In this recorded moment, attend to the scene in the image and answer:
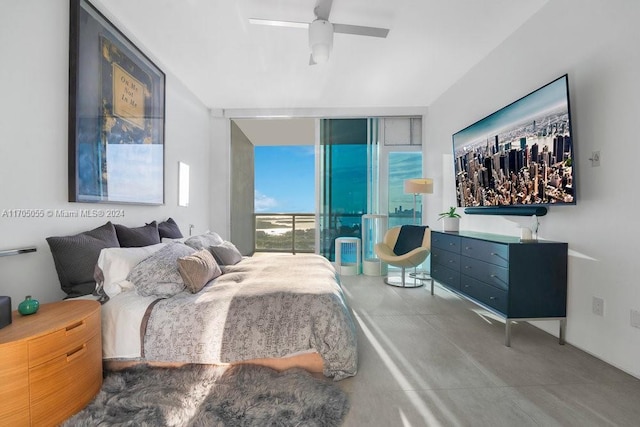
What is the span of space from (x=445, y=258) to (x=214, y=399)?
275 cm

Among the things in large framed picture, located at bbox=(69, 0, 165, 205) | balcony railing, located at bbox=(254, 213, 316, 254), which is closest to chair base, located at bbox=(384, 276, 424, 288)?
balcony railing, located at bbox=(254, 213, 316, 254)

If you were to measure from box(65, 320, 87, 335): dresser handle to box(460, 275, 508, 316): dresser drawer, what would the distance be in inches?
110

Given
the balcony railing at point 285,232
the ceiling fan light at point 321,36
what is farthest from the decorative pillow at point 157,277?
the balcony railing at point 285,232

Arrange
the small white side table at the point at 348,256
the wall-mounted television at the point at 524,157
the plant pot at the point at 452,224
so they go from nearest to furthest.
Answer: the wall-mounted television at the point at 524,157 < the plant pot at the point at 452,224 < the small white side table at the point at 348,256

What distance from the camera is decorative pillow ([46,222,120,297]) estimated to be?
2002mm

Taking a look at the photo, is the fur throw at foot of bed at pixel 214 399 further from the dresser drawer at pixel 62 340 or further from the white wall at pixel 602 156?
the white wall at pixel 602 156

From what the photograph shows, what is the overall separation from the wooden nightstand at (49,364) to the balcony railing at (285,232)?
17.4 ft

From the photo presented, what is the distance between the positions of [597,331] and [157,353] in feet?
9.81

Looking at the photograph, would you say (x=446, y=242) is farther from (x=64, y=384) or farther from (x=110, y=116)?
(x=110, y=116)

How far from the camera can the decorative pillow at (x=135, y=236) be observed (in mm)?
2576

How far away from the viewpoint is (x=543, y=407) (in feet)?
5.47

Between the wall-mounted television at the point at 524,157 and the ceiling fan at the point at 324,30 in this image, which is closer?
the wall-mounted television at the point at 524,157

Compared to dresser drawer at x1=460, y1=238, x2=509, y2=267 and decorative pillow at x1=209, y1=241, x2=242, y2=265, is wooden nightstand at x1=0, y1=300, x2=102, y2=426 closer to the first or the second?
decorative pillow at x1=209, y1=241, x2=242, y2=265

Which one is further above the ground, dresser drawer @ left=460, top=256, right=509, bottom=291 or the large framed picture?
the large framed picture
